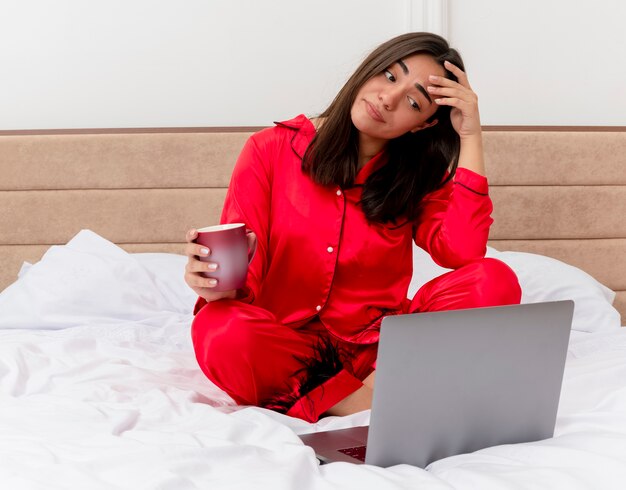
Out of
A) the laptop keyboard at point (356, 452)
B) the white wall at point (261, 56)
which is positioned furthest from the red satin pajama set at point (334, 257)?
the white wall at point (261, 56)

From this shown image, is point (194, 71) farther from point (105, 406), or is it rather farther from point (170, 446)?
point (170, 446)

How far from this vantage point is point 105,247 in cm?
232

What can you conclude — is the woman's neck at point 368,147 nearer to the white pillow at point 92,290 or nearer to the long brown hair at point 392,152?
the long brown hair at point 392,152

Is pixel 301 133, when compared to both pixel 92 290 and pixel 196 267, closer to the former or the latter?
pixel 196 267

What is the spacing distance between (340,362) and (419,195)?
466mm

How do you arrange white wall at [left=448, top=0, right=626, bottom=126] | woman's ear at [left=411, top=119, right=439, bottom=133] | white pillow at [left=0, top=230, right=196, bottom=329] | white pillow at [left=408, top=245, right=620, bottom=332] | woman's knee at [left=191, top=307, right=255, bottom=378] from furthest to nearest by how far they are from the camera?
white wall at [left=448, top=0, right=626, bottom=126], white pillow at [left=408, top=245, right=620, bottom=332], white pillow at [left=0, top=230, right=196, bottom=329], woman's ear at [left=411, top=119, right=439, bottom=133], woman's knee at [left=191, top=307, right=255, bottom=378]

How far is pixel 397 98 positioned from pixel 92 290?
1.05m

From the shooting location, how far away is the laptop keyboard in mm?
1176

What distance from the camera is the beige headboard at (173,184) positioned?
2553mm

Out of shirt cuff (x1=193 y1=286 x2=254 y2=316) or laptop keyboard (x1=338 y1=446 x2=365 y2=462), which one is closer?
laptop keyboard (x1=338 y1=446 x2=365 y2=462)

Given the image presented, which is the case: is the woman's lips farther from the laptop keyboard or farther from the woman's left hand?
the laptop keyboard

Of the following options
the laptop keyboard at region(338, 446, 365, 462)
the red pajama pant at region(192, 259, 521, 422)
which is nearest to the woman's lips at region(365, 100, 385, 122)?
the red pajama pant at region(192, 259, 521, 422)

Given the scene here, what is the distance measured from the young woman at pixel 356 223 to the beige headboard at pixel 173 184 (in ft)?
2.78

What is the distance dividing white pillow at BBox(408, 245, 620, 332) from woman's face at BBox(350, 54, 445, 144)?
0.74 meters
